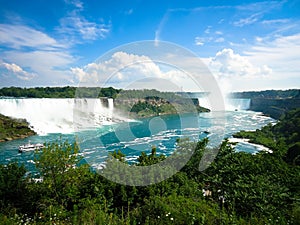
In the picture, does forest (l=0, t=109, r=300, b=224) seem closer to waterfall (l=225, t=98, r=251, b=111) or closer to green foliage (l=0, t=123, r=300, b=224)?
green foliage (l=0, t=123, r=300, b=224)

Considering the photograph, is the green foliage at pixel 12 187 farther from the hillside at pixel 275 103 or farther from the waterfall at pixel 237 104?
the waterfall at pixel 237 104

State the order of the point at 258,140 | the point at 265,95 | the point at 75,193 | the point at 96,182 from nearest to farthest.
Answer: the point at 75,193 → the point at 96,182 → the point at 258,140 → the point at 265,95

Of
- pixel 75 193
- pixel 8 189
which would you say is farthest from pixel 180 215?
pixel 8 189

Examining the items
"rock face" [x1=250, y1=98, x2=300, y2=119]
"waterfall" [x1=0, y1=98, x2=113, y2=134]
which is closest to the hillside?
"rock face" [x1=250, y1=98, x2=300, y2=119]

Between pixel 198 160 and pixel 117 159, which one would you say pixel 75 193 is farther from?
pixel 198 160

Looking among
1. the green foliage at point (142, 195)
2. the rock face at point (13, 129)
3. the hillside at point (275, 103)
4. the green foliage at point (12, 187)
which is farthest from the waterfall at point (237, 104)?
the green foliage at point (12, 187)

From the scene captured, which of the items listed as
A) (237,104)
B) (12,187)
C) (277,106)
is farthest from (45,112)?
(237,104)

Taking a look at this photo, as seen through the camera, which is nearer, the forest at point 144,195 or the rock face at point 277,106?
the forest at point 144,195
